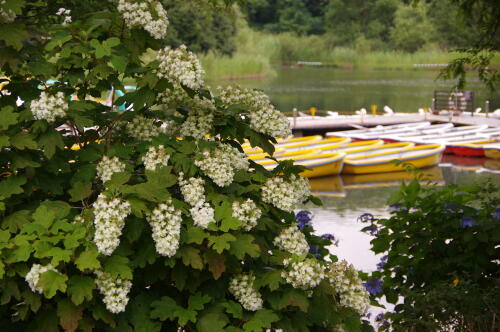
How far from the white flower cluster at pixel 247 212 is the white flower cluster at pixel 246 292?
0.83 feet

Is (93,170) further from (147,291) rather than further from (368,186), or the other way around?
(368,186)

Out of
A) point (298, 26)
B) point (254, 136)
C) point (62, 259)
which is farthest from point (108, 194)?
point (298, 26)

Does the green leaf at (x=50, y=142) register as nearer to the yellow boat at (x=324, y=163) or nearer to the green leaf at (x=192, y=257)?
the green leaf at (x=192, y=257)

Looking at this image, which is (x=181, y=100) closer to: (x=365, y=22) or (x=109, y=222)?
(x=109, y=222)

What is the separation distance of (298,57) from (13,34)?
71964 millimetres

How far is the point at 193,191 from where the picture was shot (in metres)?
3.60

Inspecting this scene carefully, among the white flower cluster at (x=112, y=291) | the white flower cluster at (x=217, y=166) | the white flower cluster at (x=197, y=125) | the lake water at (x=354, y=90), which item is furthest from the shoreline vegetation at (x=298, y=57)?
the white flower cluster at (x=112, y=291)

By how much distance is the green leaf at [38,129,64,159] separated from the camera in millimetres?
3561

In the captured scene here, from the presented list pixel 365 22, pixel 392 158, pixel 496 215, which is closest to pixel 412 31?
pixel 365 22

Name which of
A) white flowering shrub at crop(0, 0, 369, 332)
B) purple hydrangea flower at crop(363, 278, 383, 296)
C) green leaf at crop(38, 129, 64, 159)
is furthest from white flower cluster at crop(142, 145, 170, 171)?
purple hydrangea flower at crop(363, 278, 383, 296)

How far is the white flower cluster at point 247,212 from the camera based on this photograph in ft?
11.8

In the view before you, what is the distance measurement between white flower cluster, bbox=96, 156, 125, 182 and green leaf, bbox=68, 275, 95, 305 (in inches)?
19.9

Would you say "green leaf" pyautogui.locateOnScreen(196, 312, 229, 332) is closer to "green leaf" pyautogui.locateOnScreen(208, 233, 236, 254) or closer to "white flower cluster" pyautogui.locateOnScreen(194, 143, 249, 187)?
"green leaf" pyautogui.locateOnScreen(208, 233, 236, 254)

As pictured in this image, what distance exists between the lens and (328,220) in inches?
640
